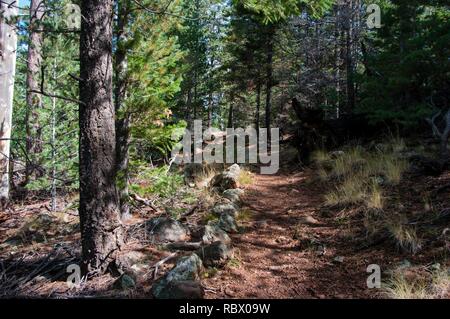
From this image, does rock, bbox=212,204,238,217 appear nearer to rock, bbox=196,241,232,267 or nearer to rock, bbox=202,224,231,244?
rock, bbox=202,224,231,244

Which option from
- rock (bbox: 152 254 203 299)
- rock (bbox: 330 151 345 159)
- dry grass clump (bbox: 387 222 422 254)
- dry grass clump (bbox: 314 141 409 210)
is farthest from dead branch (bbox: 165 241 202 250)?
rock (bbox: 330 151 345 159)

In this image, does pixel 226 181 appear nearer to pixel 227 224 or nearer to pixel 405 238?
pixel 227 224

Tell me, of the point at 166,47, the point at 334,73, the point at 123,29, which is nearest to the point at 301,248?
the point at 166,47

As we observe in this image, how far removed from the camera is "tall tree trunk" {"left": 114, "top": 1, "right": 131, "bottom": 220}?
5500 millimetres

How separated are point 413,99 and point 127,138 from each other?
7.54 meters

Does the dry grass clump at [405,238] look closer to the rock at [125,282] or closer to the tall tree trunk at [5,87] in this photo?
the rock at [125,282]

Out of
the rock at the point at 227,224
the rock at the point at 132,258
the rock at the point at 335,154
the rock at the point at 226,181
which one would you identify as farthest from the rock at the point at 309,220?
the rock at the point at 335,154

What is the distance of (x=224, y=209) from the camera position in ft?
18.3

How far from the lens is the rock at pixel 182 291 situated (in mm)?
3006

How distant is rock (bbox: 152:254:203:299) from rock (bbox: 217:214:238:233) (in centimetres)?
138

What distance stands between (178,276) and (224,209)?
2390mm

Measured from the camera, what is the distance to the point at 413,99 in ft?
30.5

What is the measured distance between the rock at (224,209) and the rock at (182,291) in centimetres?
238

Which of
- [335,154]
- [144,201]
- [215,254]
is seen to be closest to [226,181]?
[144,201]
